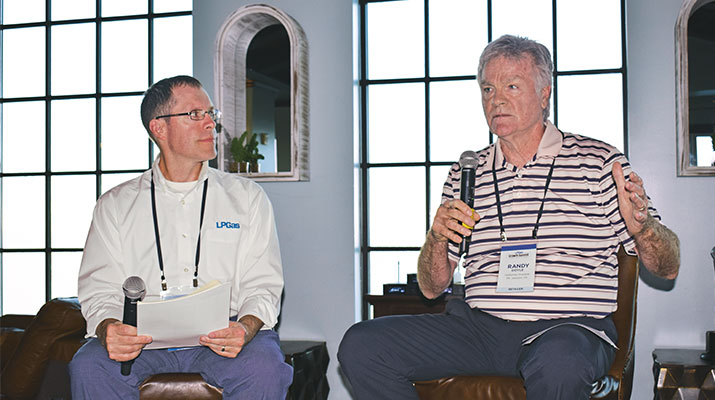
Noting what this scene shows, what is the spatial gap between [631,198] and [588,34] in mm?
2078

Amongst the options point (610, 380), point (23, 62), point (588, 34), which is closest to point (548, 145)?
point (610, 380)

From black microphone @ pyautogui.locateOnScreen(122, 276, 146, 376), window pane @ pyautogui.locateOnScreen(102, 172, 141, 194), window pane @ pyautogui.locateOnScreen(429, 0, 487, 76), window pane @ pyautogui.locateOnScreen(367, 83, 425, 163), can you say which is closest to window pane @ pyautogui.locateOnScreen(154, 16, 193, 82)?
window pane @ pyautogui.locateOnScreen(102, 172, 141, 194)

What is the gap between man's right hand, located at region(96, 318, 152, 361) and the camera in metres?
2.05

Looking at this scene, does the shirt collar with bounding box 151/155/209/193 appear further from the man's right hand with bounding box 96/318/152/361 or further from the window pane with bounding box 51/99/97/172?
the window pane with bounding box 51/99/97/172

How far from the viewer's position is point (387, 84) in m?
4.05

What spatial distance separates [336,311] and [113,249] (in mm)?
1668

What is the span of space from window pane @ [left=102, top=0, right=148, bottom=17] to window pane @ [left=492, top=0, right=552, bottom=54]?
7.81ft

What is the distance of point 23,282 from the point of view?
4.63 meters

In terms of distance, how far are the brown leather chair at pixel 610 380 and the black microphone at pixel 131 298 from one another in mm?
929

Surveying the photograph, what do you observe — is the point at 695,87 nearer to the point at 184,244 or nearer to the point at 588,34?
the point at 588,34

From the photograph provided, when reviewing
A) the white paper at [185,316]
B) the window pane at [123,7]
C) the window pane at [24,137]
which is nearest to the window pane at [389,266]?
the white paper at [185,316]

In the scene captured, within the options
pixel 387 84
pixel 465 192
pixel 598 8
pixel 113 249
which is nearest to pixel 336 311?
pixel 387 84

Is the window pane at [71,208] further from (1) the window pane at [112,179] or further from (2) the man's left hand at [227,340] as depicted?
(2) the man's left hand at [227,340]

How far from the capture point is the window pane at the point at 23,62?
186 inches
